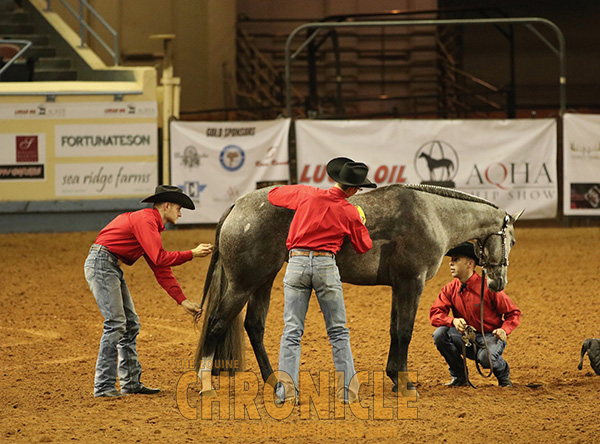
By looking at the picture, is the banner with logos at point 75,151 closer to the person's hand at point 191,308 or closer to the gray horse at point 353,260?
the gray horse at point 353,260

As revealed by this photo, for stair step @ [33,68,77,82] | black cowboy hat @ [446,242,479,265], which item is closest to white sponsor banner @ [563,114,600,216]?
black cowboy hat @ [446,242,479,265]

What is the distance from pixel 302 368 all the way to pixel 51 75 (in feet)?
42.5

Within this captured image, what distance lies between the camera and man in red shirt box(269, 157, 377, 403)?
6.25 m

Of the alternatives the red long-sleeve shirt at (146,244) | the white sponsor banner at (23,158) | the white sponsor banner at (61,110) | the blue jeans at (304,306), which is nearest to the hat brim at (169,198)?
the red long-sleeve shirt at (146,244)

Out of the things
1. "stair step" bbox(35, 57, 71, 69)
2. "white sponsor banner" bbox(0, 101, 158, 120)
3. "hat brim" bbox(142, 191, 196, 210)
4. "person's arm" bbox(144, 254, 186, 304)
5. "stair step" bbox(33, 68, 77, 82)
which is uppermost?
"stair step" bbox(35, 57, 71, 69)

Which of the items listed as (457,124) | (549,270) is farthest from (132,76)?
(549,270)

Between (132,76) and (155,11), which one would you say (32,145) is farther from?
(155,11)

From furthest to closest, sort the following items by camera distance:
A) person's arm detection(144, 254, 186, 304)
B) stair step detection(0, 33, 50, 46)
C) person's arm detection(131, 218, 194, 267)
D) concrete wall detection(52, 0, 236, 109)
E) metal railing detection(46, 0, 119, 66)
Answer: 1. concrete wall detection(52, 0, 236, 109)
2. stair step detection(0, 33, 50, 46)
3. metal railing detection(46, 0, 119, 66)
4. person's arm detection(144, 254, 186, 304)
5. person's arm detection(131, 218, 194, 267)

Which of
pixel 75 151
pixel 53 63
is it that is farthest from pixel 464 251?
pixel 53 63

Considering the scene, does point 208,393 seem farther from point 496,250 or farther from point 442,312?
point 496,250

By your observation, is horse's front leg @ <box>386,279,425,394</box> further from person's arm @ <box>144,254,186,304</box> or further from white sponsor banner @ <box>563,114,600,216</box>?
white sponsor banner @ <box>563,114,600,216</box>

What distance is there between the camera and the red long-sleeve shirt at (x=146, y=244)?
6805 millimetres

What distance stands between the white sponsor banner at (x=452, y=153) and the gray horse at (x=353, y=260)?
8224 millimetres

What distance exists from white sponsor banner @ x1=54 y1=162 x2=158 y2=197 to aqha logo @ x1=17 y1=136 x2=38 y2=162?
1.54 feet
